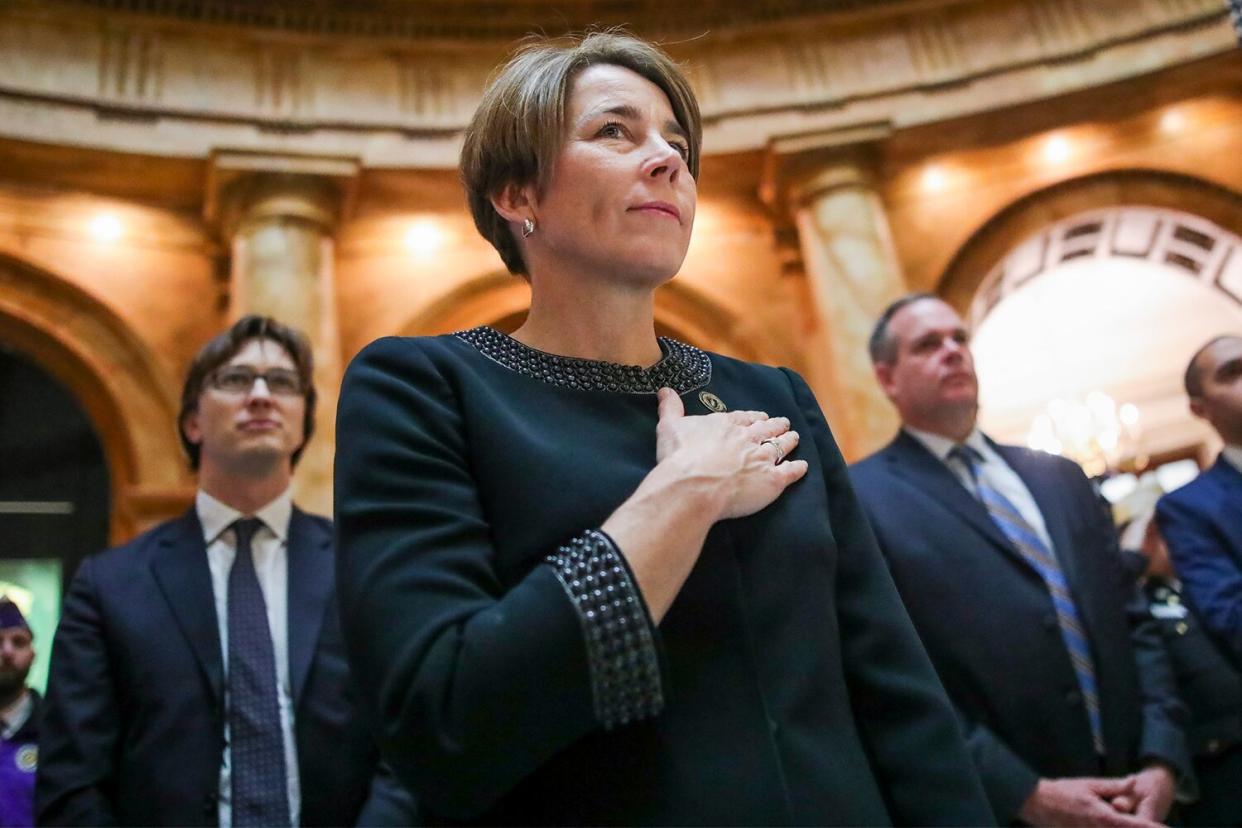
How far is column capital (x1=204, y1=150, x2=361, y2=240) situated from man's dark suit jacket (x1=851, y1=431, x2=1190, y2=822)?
7.33 meters

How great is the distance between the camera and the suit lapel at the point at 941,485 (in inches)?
115

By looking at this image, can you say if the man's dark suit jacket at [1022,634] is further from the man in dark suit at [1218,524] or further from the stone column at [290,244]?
the stone column at [290,244]

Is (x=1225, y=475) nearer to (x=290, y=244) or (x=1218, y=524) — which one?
(x=1218, y=524)

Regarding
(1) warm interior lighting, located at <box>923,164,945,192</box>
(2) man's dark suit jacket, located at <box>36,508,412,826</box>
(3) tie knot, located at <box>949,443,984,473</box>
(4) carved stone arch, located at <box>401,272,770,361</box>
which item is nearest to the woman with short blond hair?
(2) man's dark suit jacket, located at <box>36,508,412,826</box>

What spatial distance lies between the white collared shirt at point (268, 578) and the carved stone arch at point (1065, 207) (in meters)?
8.46

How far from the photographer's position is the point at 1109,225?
1078cm

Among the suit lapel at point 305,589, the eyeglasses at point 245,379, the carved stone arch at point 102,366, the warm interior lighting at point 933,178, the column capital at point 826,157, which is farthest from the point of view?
the warm interior lighting at point 933,178

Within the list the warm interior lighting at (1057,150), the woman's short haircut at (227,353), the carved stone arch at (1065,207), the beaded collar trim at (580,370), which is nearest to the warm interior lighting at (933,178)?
the carved stone arch at (1065,207)

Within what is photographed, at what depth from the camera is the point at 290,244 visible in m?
9.06

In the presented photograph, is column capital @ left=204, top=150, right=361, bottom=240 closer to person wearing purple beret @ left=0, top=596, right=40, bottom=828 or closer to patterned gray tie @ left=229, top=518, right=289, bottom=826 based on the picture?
person wearing purple beret @ left=0, top=596, right=40, bottom=828

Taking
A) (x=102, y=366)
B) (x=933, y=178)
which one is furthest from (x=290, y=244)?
(x=933, y=178)

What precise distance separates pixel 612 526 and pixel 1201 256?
11565 mm

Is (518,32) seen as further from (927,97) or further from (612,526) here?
(612,526)

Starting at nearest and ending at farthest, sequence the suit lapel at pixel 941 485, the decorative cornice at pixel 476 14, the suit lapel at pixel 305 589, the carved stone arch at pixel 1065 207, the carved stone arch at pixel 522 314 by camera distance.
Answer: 1. the suit lapel at pixel 305 589
2. the suit lapel at pixel 941 485
3. the decorative cornice at pixel 476 14
4. the carved stone arch at pixel 522 314
5. the carved stone arch at pixel 1065 207
